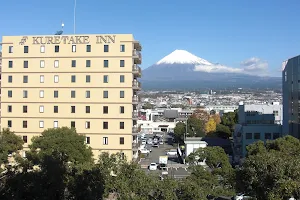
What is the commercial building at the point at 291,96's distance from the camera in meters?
38.8

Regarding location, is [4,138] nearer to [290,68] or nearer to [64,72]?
[64,72]

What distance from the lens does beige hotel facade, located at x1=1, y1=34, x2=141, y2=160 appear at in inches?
1353

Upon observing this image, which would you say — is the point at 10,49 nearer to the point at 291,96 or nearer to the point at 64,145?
the point at 64,145

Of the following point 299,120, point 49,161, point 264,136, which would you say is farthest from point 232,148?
point 49,161

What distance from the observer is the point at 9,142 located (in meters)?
33.5

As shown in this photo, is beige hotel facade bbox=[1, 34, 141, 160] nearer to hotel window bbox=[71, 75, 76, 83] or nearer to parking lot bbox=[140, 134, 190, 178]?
hotel window bbox=[71, 75, 76, 83]

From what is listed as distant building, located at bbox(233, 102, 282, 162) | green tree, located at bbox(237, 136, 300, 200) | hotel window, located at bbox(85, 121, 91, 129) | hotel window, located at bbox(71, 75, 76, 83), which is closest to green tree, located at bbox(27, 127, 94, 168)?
hotel window, located at bbox(85, 121, 91, 129)

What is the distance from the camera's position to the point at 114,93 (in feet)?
113

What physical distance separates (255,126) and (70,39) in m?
20.8

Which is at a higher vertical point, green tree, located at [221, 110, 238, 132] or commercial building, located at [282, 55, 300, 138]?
commercial building, located at [282, 55, 300, 138]

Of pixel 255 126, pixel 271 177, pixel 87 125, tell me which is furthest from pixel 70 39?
Answer: pixel 271 177

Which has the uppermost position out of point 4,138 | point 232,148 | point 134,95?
point 134,95

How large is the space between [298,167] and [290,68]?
2782 cm

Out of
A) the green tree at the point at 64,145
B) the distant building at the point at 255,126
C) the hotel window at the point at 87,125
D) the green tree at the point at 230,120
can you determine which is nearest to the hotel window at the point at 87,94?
the hotel window at the point at 87,125
